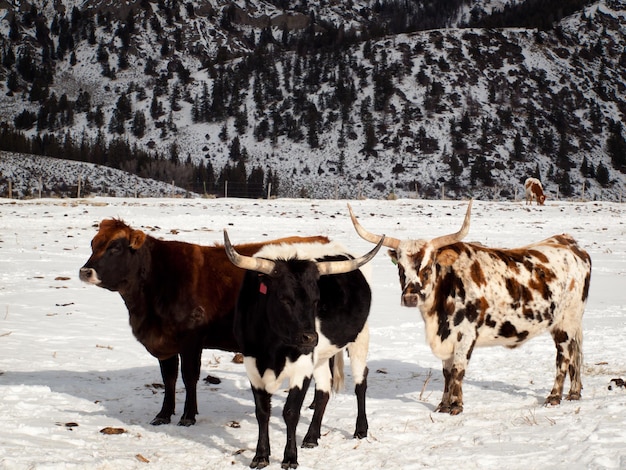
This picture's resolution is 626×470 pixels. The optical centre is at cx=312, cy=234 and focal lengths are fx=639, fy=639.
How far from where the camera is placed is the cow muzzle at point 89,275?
5980 mm

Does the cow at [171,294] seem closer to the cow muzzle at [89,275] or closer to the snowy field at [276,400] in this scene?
the cow muzzle at [89,275]

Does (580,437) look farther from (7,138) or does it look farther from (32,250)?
(7,138)

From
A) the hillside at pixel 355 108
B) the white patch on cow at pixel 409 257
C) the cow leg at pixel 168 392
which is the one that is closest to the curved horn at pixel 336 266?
the white patch on cow at pixel 409 257

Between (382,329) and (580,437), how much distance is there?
5347 millimetres

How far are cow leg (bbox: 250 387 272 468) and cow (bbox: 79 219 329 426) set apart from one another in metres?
1.18

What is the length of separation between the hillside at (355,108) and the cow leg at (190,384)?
5790 centimetres

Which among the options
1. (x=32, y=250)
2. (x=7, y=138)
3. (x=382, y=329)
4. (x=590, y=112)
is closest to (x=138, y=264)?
(x=382, y=329)

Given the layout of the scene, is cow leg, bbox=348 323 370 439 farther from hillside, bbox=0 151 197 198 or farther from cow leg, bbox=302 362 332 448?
hillside, bbox=0 151 197 198

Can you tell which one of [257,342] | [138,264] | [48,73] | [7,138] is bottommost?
[257,342]

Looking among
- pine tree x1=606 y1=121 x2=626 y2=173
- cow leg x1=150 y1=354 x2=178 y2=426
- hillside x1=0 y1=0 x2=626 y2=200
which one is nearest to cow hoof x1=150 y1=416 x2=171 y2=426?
cow leg x1=150 y1=354 x2=178 y2=426

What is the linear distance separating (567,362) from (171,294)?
4.13 meters

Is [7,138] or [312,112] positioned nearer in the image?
[7,138]

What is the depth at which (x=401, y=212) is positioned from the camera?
28.2m

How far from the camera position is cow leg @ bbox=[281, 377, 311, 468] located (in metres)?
4.71
